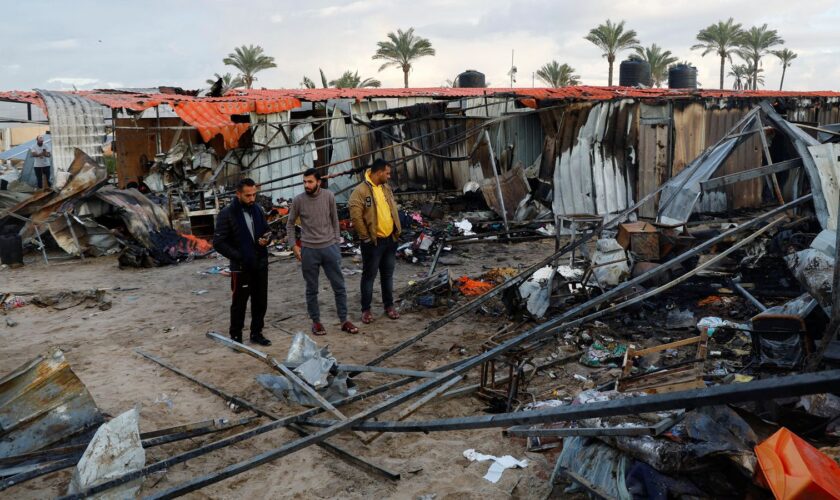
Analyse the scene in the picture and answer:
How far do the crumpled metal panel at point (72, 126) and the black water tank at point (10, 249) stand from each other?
1.92 m

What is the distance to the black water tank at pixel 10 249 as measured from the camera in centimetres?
1059

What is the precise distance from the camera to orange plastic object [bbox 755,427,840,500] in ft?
8.91

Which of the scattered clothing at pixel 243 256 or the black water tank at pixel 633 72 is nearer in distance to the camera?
the scattered clothing at pixel 243 256

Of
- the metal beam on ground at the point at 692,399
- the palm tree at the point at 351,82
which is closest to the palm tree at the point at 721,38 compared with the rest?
the palm tree at the point at 351,82

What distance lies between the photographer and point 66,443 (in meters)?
4.11

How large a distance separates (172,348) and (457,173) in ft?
34.7

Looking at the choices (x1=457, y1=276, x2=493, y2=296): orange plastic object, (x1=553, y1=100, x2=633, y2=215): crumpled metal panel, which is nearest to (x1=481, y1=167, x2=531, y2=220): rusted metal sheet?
(x1=553, y1=100, x2=633, y2=215): crumpled metal panel

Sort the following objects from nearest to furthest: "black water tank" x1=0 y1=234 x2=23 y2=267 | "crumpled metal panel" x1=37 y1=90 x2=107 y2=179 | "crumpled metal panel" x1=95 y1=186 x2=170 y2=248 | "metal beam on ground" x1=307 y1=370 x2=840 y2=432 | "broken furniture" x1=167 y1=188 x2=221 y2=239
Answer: "metal beam on ground" x1=307 y1=370 x2=840 y2=432 < "black water tank" x1=0 y1=234 x2=23 y2=267 < "crumpled metal panel" x1=95 y1=186 x2=170 y2=248 < "crumpled metal panel" x1=37 y1=90 x2=107 y2=179 < "broken furniture" x1=167 y1=188 x2=221 y2=239

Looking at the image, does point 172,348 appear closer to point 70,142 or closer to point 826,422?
point 826,422

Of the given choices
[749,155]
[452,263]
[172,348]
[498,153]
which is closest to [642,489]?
[172,348]

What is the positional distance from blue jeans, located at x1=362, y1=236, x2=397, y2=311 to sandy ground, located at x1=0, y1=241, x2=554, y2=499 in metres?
0.30

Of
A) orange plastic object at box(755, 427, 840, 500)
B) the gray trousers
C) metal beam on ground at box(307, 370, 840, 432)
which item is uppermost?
metal beam on ground at box(307, 370, 840, 432)

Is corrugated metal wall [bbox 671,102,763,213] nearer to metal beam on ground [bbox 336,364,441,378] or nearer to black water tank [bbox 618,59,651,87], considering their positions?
black water tank [bbox 618,59,651,87]

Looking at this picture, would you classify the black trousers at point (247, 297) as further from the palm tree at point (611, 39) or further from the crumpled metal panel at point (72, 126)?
the palm tree at point (611, 39)
